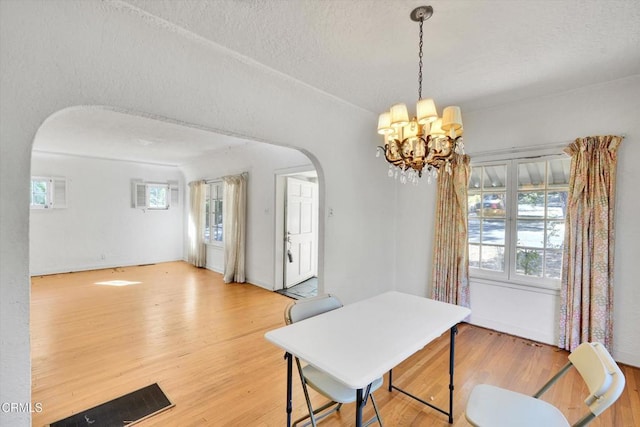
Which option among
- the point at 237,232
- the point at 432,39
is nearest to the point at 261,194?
the point at 237,232

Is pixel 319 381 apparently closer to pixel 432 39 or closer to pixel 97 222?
pixel 432 39

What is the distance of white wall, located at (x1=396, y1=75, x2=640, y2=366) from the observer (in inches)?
107

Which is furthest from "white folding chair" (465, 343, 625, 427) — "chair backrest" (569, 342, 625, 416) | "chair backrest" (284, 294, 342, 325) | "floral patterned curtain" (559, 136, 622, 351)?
"floral patterned curtain" (559, 136, 622, 351)

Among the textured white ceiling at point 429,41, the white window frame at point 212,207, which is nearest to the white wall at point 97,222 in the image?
the white window frame at point 212,207

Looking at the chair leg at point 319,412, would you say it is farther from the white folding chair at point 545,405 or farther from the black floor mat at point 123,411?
the black floor mat at point 123,411

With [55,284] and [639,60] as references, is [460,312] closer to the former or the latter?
[639,60]

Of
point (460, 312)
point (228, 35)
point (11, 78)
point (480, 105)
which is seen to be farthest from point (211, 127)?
point (480, 105)

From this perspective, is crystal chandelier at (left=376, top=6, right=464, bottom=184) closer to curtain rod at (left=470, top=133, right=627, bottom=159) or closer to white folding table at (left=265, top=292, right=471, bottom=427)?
white folding table at (left=265, top=292, right=471, bottom=427)

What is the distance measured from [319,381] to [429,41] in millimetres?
2466

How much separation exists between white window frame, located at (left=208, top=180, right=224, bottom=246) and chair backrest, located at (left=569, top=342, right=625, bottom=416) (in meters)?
6.21

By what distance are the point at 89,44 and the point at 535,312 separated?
15.1ft

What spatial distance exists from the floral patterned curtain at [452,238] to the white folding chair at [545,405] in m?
2.05

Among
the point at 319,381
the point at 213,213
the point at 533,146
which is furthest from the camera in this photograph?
the point at 213,213

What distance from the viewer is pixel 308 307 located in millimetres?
2041
